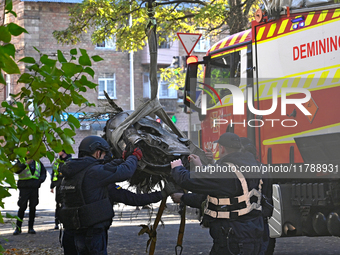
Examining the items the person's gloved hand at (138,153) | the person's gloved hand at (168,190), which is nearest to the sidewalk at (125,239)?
the person's gloved hand at (168,190)

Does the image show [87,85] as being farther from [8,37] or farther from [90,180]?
[90,180]

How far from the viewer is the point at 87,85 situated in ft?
9.20

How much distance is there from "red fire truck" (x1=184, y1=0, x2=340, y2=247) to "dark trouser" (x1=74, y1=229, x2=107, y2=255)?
2397 mm

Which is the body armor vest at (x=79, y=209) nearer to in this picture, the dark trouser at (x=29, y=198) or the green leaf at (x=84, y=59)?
the green leaf at (x=84, y=59)

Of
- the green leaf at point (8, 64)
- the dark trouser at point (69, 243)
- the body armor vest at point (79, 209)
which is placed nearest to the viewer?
the green leaf at point (8, 64)

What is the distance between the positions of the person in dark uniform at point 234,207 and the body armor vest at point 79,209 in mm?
784

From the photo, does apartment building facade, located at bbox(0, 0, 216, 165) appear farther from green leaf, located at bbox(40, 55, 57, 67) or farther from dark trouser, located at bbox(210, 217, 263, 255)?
green leaf, located at bbox(40, 55, 57, 67)

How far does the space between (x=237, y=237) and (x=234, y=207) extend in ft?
0.86

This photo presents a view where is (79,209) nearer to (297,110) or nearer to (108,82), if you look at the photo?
(297,110)

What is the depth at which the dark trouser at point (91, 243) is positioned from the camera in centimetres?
457

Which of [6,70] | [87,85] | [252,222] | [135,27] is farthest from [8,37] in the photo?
[135,27]

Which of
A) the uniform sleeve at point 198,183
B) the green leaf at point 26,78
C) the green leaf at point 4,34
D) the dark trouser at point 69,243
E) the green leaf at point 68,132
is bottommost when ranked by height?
the dark trouser at point 69,243

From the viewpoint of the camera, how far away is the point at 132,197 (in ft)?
16.5

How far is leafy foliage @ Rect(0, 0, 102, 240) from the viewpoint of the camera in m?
2.56
